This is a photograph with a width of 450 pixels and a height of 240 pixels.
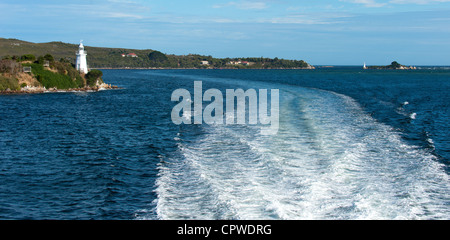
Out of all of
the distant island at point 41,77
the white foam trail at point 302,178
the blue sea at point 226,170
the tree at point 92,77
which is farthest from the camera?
the tree at point 92,77

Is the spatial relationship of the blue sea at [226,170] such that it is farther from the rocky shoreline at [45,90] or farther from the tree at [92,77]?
the tree at [92,77]

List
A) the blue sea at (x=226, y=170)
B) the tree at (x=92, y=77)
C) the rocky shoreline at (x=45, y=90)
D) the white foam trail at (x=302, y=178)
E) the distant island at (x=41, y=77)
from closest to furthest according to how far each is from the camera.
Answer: the white foam trail at (x=302, y=178) → the blue sea at (x=226, y=170) → the rocky shoreline at (x=45, y=90) → the distant island at (x=41, y=77) → the tree at (x=92, y=77)

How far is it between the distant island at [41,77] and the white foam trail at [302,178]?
46.0 m

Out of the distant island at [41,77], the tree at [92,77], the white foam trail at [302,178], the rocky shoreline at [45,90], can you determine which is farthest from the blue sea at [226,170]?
the tree at [92,77]

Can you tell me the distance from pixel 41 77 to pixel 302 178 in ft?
197

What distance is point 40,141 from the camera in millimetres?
25891

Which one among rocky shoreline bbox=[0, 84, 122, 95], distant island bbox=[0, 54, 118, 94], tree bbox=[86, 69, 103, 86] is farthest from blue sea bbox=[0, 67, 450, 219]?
tree bbox=[86, 69, 103, 86]

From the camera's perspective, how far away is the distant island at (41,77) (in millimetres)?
61906

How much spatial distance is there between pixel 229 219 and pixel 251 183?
3.89m

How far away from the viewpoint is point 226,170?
18.6 m

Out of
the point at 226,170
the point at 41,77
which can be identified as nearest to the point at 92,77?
the point at 41,77
